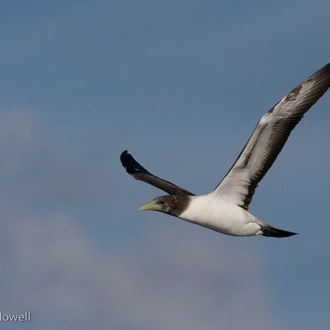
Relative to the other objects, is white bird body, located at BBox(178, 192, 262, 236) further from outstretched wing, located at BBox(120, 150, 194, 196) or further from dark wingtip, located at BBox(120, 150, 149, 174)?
dark wingtip, located at BBox(120, 150, 149, 174)

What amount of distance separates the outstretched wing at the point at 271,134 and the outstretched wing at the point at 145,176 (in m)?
2.02

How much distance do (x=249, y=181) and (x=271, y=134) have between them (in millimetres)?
1578

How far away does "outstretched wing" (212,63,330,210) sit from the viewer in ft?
100

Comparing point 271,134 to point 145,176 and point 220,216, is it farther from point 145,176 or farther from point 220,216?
point 145,176

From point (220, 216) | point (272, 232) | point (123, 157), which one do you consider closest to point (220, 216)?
point (220, 216)

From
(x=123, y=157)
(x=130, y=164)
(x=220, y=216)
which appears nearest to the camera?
(x=220, y=216)

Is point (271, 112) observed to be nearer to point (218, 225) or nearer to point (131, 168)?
point (218, 225)

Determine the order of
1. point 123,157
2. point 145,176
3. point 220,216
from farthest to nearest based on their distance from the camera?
point 123,157 < point 145,176 < point 220,216

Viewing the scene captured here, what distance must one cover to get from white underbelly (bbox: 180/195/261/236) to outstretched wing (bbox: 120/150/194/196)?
162cm

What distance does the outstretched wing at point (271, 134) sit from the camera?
30.6 metres

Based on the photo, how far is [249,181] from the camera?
3167cm

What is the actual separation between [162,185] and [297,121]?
5.35 m

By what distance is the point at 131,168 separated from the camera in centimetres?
3772

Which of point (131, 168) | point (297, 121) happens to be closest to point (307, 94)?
point (297, 121)
